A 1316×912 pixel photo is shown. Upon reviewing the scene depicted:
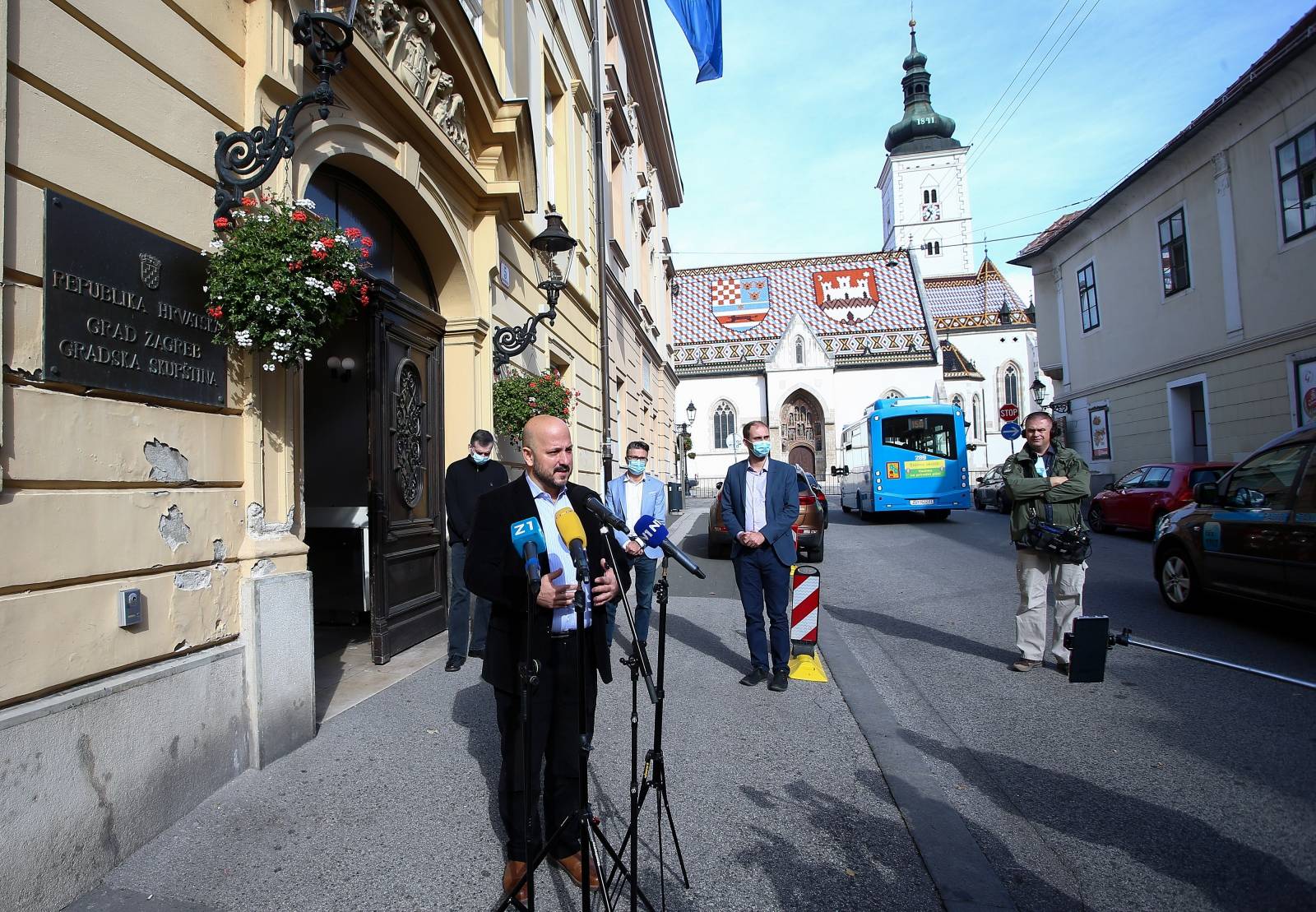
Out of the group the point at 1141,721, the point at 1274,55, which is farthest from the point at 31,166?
the point at 1274,55

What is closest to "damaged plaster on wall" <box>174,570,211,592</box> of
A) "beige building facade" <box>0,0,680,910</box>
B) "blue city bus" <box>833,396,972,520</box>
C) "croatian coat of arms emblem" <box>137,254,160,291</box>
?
"beige building facade" <box>0,0,680,910</box>

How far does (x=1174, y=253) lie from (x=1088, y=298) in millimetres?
4424

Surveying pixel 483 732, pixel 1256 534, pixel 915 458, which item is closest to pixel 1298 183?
pixel 915 458

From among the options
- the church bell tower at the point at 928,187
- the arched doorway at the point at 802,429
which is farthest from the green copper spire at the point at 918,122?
the arched doorway at the point at 802,429

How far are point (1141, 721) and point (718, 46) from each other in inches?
488

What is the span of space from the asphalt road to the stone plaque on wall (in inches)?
159

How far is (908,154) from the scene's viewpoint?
66938 millimetres

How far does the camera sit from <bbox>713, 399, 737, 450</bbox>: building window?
49.8 metres

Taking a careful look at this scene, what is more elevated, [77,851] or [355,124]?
[355,124]

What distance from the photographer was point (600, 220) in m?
13.3

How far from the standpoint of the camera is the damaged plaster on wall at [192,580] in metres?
3.45

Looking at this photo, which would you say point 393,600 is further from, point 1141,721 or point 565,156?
point 565,156

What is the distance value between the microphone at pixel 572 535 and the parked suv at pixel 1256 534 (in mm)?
6022

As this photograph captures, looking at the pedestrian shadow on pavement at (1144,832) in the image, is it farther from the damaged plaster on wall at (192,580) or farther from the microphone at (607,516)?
the damaged plaster on wall at (192,580)
